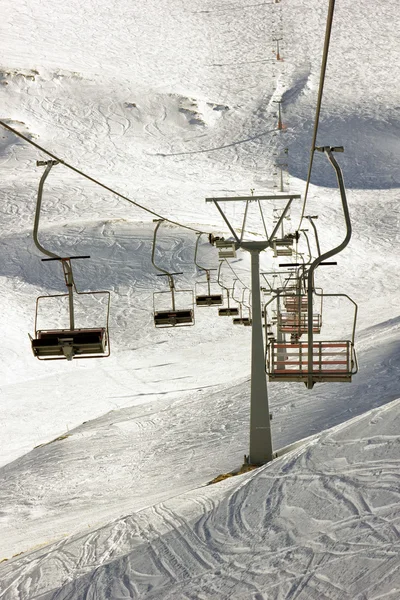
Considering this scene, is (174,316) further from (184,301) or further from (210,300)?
(184,301)

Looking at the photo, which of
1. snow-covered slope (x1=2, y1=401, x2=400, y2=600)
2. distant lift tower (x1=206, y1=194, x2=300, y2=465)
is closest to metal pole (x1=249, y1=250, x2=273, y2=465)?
distant lift tower (x1=206, y1=194, x2=300, y2=465)

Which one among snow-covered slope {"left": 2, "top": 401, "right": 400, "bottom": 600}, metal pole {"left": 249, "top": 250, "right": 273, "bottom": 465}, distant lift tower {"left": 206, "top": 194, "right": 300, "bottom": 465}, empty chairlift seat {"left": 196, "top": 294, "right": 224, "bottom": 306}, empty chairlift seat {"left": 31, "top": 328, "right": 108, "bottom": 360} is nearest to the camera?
empty chairlift seat {"left": 31, "top": 328, "right": 108, "bottom": 360}

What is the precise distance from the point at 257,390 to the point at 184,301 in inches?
961

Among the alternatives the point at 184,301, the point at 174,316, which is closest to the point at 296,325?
the point at 174,316

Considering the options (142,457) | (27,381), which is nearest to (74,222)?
(27,381)

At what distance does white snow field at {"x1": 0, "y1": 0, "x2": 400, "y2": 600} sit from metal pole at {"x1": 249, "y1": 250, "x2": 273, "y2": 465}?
74 cm

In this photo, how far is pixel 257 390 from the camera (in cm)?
1517

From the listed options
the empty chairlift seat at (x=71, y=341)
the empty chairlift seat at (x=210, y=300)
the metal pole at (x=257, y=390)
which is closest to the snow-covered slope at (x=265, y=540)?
the metal pole at (x=257, y=390)

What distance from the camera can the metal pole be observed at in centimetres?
1471

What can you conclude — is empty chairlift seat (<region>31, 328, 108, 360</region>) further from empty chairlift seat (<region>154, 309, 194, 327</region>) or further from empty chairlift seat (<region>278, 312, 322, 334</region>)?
empty chairlift seat (<region>154, 309, 194, 327</region>)

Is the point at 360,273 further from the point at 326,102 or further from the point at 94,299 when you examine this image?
the point at 326,102

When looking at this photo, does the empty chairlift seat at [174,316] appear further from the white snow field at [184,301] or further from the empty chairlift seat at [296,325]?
the white snow field at [184,301]

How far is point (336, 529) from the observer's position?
11.7 m

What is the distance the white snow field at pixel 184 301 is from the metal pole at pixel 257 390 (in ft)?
2.42
